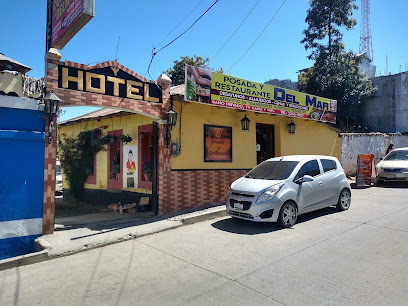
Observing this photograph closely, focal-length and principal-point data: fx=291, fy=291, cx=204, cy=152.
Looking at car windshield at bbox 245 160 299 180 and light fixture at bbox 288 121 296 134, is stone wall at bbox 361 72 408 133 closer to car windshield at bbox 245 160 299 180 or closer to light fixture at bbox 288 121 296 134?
light fixture at bbox 288 121 296 134

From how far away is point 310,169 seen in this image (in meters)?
7.87

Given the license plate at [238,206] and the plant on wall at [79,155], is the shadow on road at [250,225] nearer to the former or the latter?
the license plate at [238,206]

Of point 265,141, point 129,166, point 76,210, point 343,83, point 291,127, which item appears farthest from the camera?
point 343,83

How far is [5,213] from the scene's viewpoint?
6.04 metres

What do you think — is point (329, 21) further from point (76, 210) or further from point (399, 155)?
point (76, 210)

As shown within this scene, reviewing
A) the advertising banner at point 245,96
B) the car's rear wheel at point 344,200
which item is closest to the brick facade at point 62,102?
the advertising banner at point 245,96

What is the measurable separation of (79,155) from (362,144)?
51.4 ft

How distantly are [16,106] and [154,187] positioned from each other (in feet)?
13.7

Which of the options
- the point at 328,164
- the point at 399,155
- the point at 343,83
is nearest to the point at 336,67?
the point at 343,83

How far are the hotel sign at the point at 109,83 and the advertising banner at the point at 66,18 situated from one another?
883mm

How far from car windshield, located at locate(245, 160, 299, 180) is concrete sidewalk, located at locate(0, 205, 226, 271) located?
159 centimetres

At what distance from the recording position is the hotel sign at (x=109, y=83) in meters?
6.94

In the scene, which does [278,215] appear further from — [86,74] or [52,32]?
[52,32]

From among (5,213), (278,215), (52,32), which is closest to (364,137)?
(278,215)
